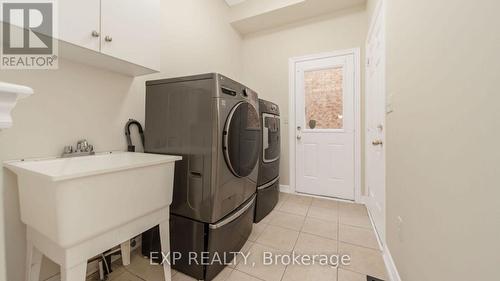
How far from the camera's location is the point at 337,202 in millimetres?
2625

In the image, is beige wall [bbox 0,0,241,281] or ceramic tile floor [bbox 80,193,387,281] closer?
beige wall [bbox 0,0,241,281]

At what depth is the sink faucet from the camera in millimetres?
1184

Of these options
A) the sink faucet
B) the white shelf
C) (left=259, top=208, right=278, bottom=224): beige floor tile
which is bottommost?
(left=259, top=208, right=278, bottom=224): beige floor tile

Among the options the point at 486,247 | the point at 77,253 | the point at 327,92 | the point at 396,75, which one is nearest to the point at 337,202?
the point at 327,92

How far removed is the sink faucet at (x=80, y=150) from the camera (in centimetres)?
118

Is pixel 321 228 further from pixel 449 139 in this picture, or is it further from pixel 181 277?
pixel 449 139

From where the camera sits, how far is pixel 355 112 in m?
2.59

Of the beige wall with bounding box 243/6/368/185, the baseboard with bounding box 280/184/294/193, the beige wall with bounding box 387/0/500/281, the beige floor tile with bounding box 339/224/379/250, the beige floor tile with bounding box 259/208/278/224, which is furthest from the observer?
the baseboard with bounding box 280/184/294/193

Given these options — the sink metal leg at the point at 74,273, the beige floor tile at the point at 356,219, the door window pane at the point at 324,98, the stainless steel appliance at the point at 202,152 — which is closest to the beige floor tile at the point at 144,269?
the stainless steel appliance at the point at 202,152

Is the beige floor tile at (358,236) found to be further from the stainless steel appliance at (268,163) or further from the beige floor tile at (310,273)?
the stainless steel appliance at (268,163)

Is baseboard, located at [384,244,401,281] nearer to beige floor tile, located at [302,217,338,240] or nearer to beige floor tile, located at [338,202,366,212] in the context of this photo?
beige floor tile, located at [302,217,338,240]

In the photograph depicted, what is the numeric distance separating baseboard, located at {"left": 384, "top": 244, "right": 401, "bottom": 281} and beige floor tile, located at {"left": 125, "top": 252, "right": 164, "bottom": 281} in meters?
1.47

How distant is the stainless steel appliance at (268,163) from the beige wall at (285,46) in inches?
26.0

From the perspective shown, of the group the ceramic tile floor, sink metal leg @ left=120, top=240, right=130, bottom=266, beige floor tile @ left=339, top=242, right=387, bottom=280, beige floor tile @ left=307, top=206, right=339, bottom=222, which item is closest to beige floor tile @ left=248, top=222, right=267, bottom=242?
the ceramic tile floor
